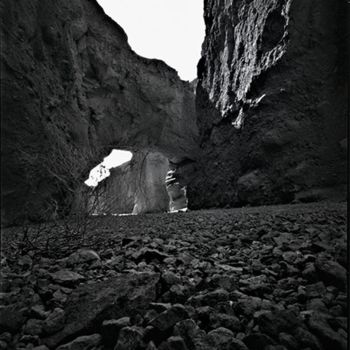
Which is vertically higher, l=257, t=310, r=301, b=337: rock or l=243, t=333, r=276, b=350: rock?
l=257, t=310, r=301, b=337: rock

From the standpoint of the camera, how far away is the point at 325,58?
378 centimetres

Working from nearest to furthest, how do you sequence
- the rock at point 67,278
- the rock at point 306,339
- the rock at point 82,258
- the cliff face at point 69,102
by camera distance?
the rock at point 306,339 → the rock at point 67,278 → the rock at point 82,258 → the cliff face at point 69,102

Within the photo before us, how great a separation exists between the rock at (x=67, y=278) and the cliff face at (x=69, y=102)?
58 cm

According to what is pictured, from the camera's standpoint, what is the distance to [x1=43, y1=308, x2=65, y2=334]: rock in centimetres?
58

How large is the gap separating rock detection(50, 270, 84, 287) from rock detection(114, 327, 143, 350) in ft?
1.16

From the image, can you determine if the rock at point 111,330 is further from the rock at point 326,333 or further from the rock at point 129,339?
the rock at point 326,333

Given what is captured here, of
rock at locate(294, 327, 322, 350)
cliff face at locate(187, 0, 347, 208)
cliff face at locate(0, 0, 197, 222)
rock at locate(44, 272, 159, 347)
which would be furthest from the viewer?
cliff face at locate(187, 0, 347, 208)

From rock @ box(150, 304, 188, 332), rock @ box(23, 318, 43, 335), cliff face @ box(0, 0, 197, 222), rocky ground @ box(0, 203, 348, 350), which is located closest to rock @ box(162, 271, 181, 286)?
rocky ground @ box(0, 203, 348, 350)

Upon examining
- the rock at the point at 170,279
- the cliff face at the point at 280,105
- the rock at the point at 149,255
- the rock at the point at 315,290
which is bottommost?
the rock at the point at 315,290

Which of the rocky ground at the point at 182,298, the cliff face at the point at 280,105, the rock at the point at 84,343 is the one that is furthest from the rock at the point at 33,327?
the cliff face at the point at 280,105

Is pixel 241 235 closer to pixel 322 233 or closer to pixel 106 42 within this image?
pixel 322 233

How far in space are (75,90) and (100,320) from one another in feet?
19.1

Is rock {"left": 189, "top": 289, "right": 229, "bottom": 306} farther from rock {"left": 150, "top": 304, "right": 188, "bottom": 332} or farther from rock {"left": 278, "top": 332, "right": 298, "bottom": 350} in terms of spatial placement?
rock {"left": 278, "top": 332, "right": 298, "bottom": 350}

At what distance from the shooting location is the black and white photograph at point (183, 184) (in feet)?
1.96
